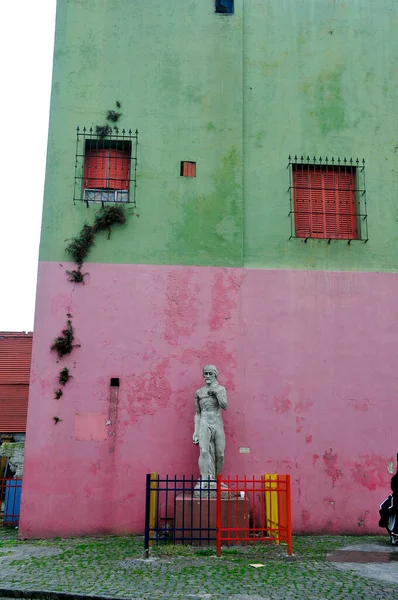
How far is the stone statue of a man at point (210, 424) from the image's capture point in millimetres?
10047

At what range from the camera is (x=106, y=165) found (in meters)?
12.2

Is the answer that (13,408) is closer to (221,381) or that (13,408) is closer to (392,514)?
(221,381)

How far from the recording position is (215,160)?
1208 centimetres

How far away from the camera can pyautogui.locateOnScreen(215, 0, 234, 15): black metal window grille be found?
12812 mm

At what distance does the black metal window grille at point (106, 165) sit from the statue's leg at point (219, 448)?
4811mm

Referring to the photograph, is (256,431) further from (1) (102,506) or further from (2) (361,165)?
(2) (361,165)

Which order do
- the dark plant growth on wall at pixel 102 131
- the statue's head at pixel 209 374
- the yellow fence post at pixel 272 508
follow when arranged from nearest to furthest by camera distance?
the yellow fence post at pixel 272 508 < the statue's head at pixel 209 374 < the dark plant growth on wall at pixel 102 131

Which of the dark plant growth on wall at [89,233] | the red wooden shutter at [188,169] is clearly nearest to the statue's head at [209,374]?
the dark plant growth on wall at [89,233]

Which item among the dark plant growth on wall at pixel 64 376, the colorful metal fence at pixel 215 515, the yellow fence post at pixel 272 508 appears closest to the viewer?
the colorful metal fence at pixel 215 515

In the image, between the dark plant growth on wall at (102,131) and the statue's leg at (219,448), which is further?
the dark plant growth on wall at (102,131)

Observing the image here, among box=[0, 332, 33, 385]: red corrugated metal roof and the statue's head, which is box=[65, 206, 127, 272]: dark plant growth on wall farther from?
box=[0, 332, 33, 385]: red corrugated metal roof

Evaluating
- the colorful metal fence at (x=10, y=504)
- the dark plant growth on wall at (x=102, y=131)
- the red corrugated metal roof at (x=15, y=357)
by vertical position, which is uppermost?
the dark plant growth on wall at (x=102, y=131)

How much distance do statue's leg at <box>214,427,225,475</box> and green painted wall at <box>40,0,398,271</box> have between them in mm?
3368

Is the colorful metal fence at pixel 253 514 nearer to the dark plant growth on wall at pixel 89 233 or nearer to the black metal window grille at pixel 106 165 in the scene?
the dark plant growth on wall at pixel 89 233
